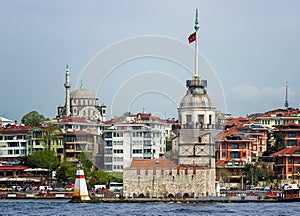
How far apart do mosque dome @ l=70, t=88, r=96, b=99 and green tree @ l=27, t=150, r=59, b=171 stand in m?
32.8

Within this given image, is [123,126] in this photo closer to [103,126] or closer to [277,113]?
[103,126]

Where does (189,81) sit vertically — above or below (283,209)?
above

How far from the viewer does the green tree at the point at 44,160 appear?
106 meters

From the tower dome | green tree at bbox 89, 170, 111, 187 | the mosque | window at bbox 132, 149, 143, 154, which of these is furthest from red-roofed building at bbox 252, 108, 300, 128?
the tower dome

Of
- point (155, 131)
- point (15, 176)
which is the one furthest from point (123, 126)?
point (15, 176)

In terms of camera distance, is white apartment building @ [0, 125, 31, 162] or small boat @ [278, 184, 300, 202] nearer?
small boat @ [278, 184, 300, 202]

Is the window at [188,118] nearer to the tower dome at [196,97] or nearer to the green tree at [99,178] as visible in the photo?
the tower dome at [196,97]

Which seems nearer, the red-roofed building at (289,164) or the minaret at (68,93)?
the red-roofed building at (289,164)

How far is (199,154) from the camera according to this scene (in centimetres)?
8312

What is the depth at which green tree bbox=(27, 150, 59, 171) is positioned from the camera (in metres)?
106

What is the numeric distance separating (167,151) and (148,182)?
2891cm

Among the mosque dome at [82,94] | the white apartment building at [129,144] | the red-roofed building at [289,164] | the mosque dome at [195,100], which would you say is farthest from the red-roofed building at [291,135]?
the mosque dome at [82,94]

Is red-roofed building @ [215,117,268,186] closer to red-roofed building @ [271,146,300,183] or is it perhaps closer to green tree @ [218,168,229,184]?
green tree @ [218,168,229,184]

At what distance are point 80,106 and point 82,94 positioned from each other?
2636mm
